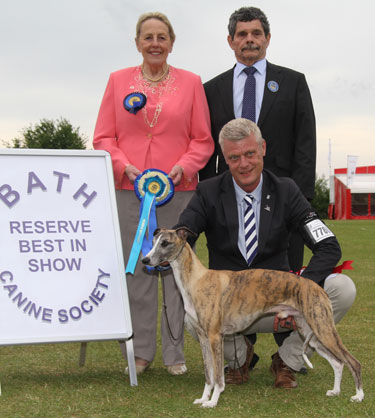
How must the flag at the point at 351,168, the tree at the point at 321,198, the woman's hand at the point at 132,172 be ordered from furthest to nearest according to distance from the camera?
the tree at the point at 321,198, the flag at the point at 351,168, the woman's hand at the point at 132,172

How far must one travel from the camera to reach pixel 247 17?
4.88 m

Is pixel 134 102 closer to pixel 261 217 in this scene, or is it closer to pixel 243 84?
pixel 243 84

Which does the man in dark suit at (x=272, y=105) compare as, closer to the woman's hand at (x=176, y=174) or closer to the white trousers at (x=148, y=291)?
the woman's hand at (x=176, y=174)

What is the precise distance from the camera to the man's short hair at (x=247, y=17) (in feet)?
16.0

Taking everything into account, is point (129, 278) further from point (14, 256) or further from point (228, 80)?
point (228, 80)

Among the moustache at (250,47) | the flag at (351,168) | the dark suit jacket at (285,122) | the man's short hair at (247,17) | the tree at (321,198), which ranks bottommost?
→ the tree at (321,198)

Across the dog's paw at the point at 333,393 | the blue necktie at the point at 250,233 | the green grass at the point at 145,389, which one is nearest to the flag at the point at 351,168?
the green grass at the point at 145,389

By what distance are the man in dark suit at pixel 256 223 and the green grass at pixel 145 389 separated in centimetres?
26

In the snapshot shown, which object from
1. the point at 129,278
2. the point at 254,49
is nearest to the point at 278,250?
the point at 129,278

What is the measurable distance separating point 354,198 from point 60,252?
2069 inches

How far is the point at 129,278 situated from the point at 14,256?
40.3 inches

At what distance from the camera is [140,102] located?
4727 millimetres

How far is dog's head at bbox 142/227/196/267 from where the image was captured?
368cm

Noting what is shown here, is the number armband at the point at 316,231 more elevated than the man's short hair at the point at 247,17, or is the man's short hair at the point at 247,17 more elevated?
the man's short hair at the point at 247,17
